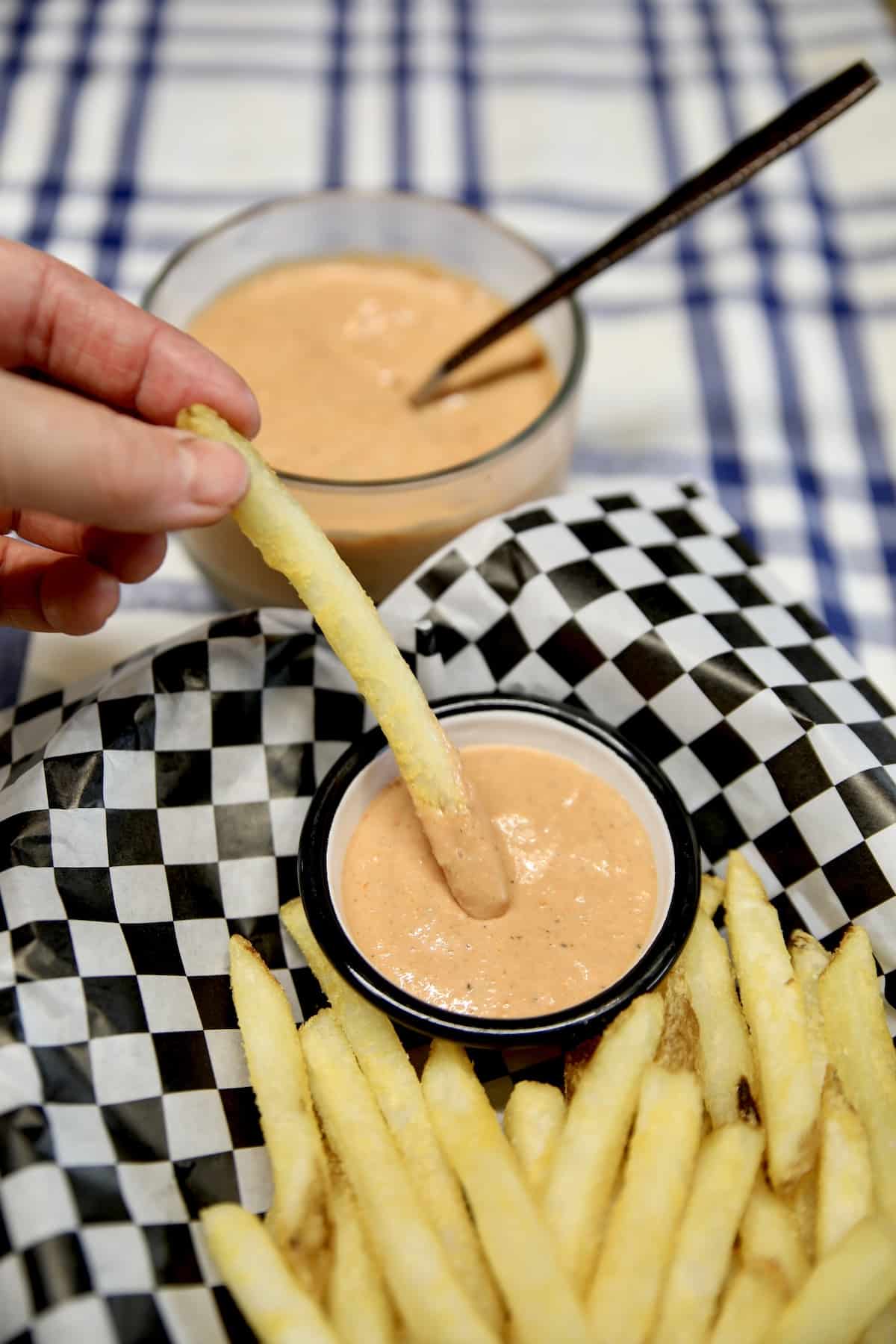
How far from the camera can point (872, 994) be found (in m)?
1.60

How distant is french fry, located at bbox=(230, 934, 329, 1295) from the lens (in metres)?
1.40

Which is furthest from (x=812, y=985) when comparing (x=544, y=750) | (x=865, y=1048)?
(x=544, y=750)

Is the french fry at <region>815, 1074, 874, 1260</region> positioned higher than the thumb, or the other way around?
the thumb

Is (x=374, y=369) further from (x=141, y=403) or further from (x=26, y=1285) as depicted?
(x=26, y=1285)

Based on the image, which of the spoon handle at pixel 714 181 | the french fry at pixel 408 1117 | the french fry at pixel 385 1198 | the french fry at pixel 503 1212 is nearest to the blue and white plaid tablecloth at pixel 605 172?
the spoon handle at pixel 714 181

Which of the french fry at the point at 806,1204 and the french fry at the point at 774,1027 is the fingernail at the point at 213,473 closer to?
the french fry at the point at 774,1027

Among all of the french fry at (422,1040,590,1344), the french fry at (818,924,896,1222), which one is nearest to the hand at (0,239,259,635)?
the french fry at (422,1040,590,1344)

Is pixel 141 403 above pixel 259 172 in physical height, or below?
above

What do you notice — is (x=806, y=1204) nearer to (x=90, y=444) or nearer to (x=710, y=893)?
(x=710, y=893)

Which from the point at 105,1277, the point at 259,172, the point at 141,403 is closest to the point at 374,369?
the point at 141,403

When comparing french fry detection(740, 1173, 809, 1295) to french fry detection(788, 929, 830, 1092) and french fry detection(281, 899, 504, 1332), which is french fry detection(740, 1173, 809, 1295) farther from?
french fry detection(281, 899, 504, 1332)

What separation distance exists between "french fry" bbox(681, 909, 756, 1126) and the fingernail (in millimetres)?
864

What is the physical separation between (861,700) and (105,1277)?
52.4 inches

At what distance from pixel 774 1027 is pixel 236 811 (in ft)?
2.88
